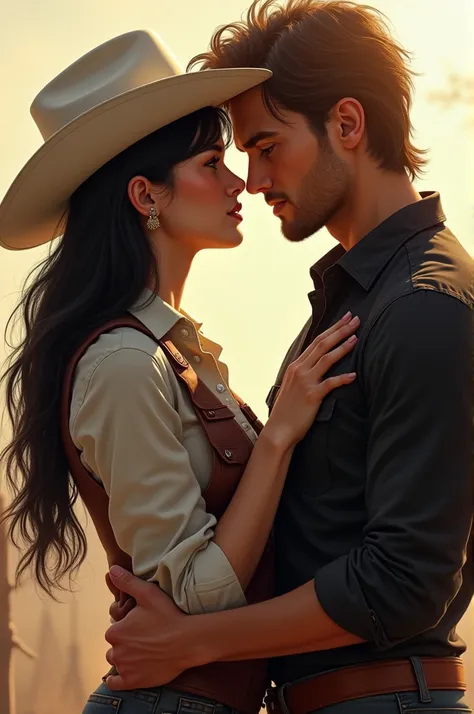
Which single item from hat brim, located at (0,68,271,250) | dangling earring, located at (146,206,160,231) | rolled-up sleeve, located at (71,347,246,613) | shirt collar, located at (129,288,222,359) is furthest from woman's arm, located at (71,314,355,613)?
hat brim, located at (0,68,271,250)

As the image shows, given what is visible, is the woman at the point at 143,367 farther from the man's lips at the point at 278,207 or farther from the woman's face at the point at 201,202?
the man's lips at the point at 278,207

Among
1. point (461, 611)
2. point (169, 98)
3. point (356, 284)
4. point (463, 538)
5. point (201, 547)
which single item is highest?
point (169, 98)

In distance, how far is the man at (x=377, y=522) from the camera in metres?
1.92

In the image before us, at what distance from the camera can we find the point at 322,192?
8.36ft

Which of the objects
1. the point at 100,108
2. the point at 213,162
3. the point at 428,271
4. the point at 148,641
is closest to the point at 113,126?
the point at 100,108

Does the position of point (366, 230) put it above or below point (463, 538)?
above

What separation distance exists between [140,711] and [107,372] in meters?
0.69

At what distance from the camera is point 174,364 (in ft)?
7.17

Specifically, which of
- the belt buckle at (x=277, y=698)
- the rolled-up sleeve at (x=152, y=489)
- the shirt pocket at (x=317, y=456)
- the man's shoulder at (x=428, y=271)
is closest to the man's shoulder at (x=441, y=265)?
the man's shoulder at (x=428, y=271)

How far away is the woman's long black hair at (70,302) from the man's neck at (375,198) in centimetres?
37

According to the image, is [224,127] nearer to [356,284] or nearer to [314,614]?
[356,284]

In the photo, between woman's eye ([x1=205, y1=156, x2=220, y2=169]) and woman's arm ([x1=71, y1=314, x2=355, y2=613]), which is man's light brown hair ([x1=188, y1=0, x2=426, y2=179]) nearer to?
woman's eye ([x1=205, y1=156, x2=220, y2=169])

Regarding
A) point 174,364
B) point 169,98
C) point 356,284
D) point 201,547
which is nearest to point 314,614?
point 201,547

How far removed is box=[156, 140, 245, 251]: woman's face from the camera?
240cm
